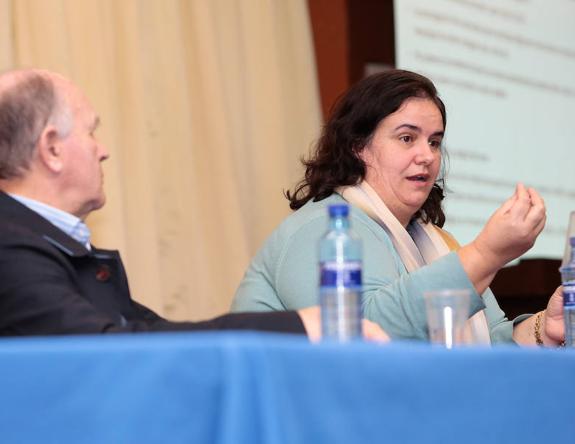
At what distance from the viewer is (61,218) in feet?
5.26

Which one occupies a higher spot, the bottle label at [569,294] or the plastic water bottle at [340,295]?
the plastic water bottle at [340,295]

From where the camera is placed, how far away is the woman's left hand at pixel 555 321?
213cm

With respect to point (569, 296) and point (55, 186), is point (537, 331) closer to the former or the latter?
point (569, 296)

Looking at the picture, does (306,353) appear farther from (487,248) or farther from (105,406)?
(487,248)

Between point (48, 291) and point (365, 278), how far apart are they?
83 cm

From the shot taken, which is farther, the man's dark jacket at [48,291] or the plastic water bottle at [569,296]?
the plastic water bottle at [569,296]

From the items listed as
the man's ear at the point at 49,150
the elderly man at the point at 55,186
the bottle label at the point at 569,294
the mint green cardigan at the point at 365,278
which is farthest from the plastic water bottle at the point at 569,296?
the man's ear at the point at 49,150

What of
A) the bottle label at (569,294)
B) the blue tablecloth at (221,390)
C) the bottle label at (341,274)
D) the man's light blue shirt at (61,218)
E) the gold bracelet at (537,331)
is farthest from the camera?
the gold bracelet at (537,331)

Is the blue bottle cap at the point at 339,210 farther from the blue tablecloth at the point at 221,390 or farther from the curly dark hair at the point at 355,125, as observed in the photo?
the curly dark hair at the point at 355,125

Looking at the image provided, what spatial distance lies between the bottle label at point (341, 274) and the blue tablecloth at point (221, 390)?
0.68ft

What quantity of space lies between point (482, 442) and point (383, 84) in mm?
1429

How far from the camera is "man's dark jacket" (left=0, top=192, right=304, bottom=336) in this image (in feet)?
4.35

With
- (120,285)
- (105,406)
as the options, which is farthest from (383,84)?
(105,406)

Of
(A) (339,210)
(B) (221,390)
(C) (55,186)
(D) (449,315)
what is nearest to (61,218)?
(C) (55,186)
